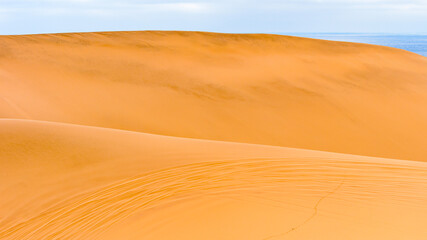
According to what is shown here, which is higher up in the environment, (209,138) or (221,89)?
(221,89)

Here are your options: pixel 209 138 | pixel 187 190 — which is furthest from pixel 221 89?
pixel 187 190

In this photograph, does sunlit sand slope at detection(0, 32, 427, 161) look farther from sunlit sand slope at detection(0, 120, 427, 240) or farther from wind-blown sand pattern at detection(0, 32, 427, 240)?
sunlit sand slope at detection(0, 120, 427, 240)

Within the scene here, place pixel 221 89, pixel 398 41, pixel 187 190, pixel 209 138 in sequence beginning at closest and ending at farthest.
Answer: pixel 187 190 < pixel 209 138 < pixel 221 89 < pixel 398 41

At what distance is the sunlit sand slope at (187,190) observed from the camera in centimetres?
277

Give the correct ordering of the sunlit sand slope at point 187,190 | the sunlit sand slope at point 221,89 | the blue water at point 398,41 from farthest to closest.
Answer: the blue water at point 398,41, the sunlit sand slope at point 221,89, the sunlit sand slope at point 187,190

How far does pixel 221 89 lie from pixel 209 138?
258 cm

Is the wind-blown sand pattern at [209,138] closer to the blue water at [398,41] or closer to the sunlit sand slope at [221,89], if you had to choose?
the sunlit sand slope at [221,89]

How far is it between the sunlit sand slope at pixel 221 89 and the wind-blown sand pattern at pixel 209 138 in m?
0.04

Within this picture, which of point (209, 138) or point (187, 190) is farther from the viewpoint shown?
point (209, 138)

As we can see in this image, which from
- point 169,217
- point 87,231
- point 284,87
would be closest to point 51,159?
point 87,231

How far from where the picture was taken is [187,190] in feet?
11.1

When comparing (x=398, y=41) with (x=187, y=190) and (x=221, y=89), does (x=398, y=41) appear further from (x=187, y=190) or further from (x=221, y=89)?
(x=187, y=190)

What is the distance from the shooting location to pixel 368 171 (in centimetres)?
396

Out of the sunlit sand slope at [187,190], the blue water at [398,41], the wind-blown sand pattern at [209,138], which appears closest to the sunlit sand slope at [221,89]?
the wind-blown sand pattern at [209,138]
